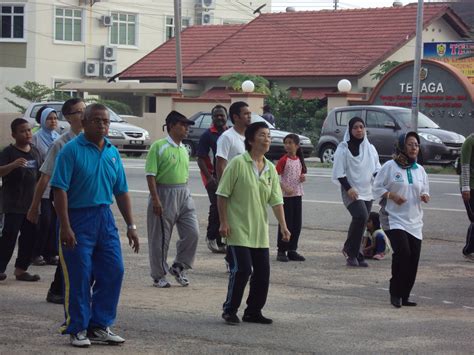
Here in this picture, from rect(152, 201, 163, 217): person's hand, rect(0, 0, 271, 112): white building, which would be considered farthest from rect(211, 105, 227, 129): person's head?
rect(0, 0, 271, 112): white building

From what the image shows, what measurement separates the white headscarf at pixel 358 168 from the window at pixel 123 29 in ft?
162

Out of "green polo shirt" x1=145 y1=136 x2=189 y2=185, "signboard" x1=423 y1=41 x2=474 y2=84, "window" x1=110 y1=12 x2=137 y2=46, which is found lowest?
"green polo shirt" x1=145 y1=136 x2=189 y2=185

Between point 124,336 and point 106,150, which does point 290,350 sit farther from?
point 106,150

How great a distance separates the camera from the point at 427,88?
37.6 metres

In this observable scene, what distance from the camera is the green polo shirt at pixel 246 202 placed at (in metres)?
9.59

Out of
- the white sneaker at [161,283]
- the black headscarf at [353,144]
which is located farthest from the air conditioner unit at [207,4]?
the white sneaker at [161,283]

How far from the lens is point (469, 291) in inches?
476

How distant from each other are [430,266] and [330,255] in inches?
54.3

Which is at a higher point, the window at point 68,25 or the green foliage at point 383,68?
the window at point 68,25

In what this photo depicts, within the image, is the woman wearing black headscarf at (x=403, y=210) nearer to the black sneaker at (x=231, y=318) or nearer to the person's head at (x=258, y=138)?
the person's head at (x=258, y=138)

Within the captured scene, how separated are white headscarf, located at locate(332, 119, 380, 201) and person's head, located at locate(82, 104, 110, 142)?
542 centimetres

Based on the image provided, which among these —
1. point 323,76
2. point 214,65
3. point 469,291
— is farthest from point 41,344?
point 214,65

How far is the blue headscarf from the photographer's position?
12.3 metres

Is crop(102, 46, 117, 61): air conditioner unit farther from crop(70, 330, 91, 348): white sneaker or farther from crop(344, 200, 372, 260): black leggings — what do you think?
crop(70, 330, 91, 348): white sneaker
